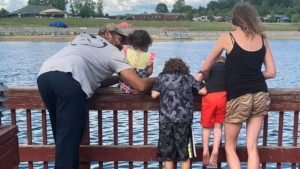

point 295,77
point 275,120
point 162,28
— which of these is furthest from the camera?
point 162,28

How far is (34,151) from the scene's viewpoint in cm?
482

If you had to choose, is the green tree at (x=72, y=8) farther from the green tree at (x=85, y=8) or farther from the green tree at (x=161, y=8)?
the green tree at (x=161, y=8)

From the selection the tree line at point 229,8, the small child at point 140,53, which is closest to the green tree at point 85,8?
the tree line at point 229,8

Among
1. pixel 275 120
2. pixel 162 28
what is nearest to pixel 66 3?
pixel 162 28

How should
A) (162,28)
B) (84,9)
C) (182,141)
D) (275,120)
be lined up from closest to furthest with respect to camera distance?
1. (182,141)
2. (275,120)
3. (162,28)
4. (84,9)

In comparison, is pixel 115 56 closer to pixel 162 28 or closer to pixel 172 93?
pixel 172 93

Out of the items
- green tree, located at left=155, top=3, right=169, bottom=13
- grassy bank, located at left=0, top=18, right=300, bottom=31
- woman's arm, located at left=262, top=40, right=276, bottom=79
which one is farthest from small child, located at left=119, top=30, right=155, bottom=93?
green tree, located at left=155, top=3, right=169, bottom=13

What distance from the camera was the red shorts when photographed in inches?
178

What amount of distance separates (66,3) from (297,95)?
16471 cm

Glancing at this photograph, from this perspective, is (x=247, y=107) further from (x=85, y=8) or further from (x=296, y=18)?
(x=296, y=18)

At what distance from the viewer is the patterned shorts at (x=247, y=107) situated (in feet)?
14.3

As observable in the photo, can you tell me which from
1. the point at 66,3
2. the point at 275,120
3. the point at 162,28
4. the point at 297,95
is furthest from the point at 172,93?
the point at 66,3

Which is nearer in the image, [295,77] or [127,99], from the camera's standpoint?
[127,99]

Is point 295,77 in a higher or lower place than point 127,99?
lower
